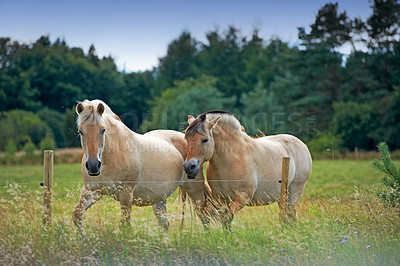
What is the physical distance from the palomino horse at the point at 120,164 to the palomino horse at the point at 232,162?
0.62 metres

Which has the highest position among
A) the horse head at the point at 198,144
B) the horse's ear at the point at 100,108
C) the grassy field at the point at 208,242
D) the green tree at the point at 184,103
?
the green tree at the point at 184,103

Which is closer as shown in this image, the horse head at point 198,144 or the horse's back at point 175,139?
the horse head at point 198,144

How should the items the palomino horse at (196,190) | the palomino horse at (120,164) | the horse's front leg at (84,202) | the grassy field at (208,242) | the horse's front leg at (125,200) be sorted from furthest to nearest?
the palomino horse at (196,190)
the horse's front leg at (125,200)
the horse's front leg at (84,202)
the palomino horse at (120,164)
the grassy field at (208,242)

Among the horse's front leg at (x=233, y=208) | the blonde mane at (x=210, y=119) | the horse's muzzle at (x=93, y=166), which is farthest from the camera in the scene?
the blonde mane at (x=210, y=119)

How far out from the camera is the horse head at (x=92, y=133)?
585 centimetres

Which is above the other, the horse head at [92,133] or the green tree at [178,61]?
the green tree at [178,61]

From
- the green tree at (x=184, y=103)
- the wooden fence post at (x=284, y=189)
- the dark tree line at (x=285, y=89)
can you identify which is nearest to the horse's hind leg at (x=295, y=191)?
the wooden fence post at (x=284, y=189)

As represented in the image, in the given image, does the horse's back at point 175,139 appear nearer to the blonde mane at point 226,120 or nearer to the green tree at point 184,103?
the blonde mane at point 226,120

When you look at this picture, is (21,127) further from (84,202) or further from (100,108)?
(100,108)

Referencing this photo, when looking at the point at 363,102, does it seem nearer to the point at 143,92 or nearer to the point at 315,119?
the point at 315,119

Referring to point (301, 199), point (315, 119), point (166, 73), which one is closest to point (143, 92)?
point (166, 73)

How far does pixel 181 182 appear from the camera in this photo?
7582 mm

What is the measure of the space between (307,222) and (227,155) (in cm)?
166

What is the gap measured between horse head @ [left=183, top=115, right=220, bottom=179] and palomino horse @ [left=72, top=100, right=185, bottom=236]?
0.62m
